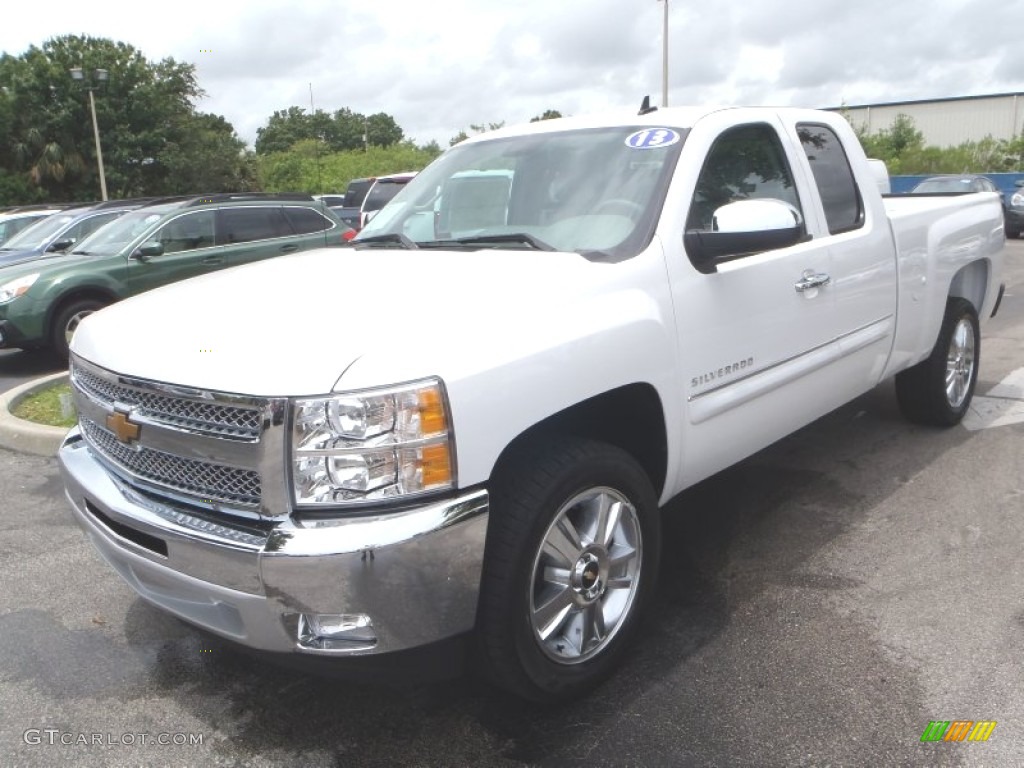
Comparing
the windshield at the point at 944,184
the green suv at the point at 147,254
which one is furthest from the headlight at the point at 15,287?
the windshield at the point at 944,184

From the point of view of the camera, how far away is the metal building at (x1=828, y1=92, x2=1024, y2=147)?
46812 millimetres

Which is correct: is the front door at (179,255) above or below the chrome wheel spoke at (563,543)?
above

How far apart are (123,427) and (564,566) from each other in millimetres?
1393

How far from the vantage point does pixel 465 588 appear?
2309 mm

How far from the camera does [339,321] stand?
2.50 metres

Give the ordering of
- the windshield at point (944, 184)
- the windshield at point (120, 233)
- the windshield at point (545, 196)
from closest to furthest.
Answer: the windshield at point (545, 196)
the windshield at point (120, 233)
the windshield at point (944, 184)

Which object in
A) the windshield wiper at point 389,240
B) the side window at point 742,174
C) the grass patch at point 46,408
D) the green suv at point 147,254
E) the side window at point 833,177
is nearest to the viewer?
the side window at point 742,174

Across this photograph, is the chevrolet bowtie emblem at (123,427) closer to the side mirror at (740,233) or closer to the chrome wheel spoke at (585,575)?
the chrome wheel spoke at (585,575)

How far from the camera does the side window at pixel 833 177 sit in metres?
4.05

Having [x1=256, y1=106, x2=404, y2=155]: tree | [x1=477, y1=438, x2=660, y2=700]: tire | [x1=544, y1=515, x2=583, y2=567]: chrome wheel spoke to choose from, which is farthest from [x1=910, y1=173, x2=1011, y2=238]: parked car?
[x1=256, y1=106, x2=404, y2=155]: tree

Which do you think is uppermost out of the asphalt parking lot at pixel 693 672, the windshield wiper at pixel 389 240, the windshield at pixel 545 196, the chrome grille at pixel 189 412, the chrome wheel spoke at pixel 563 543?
the windshield at pixel 545 196

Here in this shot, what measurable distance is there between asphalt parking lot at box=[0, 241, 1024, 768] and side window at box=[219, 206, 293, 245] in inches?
243

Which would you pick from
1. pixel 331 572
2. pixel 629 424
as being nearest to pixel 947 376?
pixel 629 424

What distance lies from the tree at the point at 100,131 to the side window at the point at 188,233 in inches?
1344
